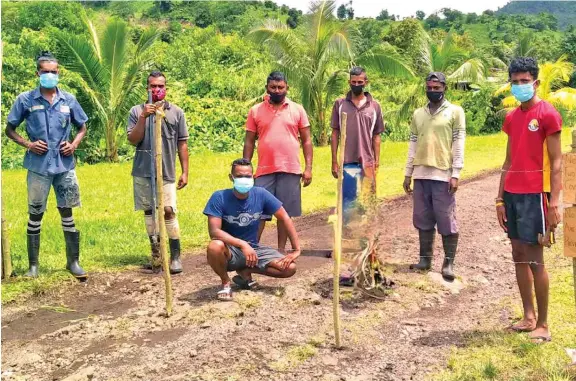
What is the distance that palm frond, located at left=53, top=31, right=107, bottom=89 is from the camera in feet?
47.3

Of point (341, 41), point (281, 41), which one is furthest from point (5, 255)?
point (341, 41)

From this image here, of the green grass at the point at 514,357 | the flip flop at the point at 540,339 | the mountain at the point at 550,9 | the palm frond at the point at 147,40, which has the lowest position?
the green grass at the point at 514,357

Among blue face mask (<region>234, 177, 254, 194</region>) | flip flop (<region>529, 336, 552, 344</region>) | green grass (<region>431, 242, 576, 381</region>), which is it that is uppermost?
blue face mask (<region>234, 177, 254, 194</region>)

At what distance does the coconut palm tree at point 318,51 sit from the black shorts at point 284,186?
418 inches

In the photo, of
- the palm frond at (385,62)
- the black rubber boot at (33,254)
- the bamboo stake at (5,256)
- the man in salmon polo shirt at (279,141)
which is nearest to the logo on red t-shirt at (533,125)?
the man in salmon polo shirt at (279,141)

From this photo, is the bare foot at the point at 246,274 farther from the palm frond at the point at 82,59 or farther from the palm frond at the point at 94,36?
the palm frond at the point at 94,36

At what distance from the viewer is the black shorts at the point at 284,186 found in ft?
20.7

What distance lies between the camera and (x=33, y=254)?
613cm

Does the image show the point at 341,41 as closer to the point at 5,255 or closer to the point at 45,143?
the point at 45,143

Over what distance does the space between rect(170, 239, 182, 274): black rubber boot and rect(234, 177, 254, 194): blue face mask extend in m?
1.42

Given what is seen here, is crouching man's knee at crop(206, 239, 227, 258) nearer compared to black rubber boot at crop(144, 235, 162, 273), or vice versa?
crouching man's knee at crop(206, 239, 227, 258)

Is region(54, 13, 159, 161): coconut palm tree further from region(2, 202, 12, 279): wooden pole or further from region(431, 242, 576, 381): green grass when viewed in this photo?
region(431, 242, 576, 381): green grass

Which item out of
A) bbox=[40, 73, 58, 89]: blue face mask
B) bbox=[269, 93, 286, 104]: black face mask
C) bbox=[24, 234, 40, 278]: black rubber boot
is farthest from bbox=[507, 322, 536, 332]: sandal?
bbox=[40, 73, 58, 89]: blue face mask

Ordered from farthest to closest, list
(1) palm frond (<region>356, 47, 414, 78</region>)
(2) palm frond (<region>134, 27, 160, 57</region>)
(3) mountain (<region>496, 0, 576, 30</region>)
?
(3) mountain (<region>496, 0, 576, 30</region>)
(1) palm frond (<region>356, 47, 414, 78</region>)
(2) palm frond (<region>134, 27, 160, 57</region>)
